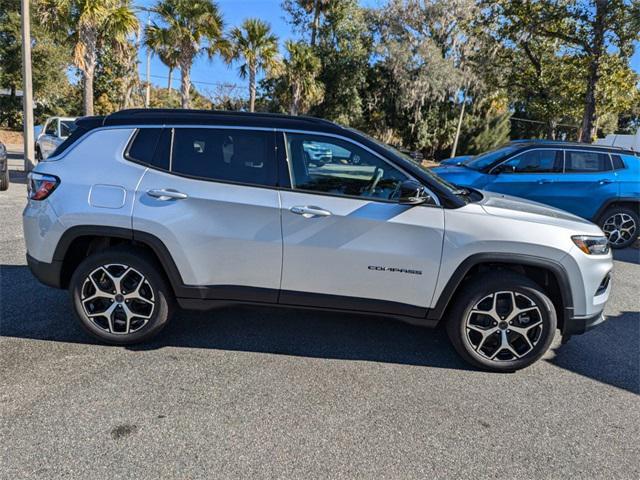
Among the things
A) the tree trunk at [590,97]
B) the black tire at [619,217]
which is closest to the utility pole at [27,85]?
the black tire at [619,217]

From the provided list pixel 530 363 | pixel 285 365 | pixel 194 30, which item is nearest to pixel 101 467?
pixel 285 365

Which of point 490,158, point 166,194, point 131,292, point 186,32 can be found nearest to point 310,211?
point 166,194

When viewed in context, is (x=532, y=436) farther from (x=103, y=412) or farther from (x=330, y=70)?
(x=330, y=70)

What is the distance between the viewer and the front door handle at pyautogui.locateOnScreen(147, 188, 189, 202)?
3398 millimetres

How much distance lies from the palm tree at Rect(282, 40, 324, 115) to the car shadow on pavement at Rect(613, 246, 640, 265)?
60.5ft

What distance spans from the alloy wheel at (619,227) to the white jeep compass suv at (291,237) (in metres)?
5.52

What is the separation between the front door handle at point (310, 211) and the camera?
3348 mm

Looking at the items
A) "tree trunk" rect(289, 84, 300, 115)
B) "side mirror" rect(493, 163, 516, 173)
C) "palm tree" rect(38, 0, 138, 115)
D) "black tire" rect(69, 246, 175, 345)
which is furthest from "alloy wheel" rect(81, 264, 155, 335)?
"tree trunk" rect(289, 84, 300, 115)

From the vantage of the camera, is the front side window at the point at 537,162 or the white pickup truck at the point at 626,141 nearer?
the front side window at the point at 537,162

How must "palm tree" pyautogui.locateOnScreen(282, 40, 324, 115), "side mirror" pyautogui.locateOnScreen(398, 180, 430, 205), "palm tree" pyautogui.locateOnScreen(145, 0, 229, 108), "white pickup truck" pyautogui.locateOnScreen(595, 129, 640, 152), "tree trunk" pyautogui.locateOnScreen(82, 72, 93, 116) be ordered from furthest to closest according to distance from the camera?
"palm tree" pyautogui.locateOnScreen(282, 40, 324, 115), "white pickup truck" pyautogui.locateOnScreen(595, 129, 640, 152), "palm tree" pyautogui.locateOnScreen(145, 0, 229, 108), "tree trunk" pyautogui.locateOnScreen(82, 72, 93, 116), "side mirror" pyautogui.locateOnScreen(398, 180, 430, 205)

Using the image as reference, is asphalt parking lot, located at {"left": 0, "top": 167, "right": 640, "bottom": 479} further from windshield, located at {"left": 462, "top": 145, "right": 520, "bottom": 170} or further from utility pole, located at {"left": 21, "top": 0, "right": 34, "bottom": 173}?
utility pole, located at {"left": 21, "top": 0, "right": 34, "bottom": 173}

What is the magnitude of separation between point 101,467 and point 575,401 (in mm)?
3069

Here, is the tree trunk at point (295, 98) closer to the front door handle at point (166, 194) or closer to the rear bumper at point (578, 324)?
the front door handle at point (166, 194)

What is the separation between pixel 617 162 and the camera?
8.13 metres
